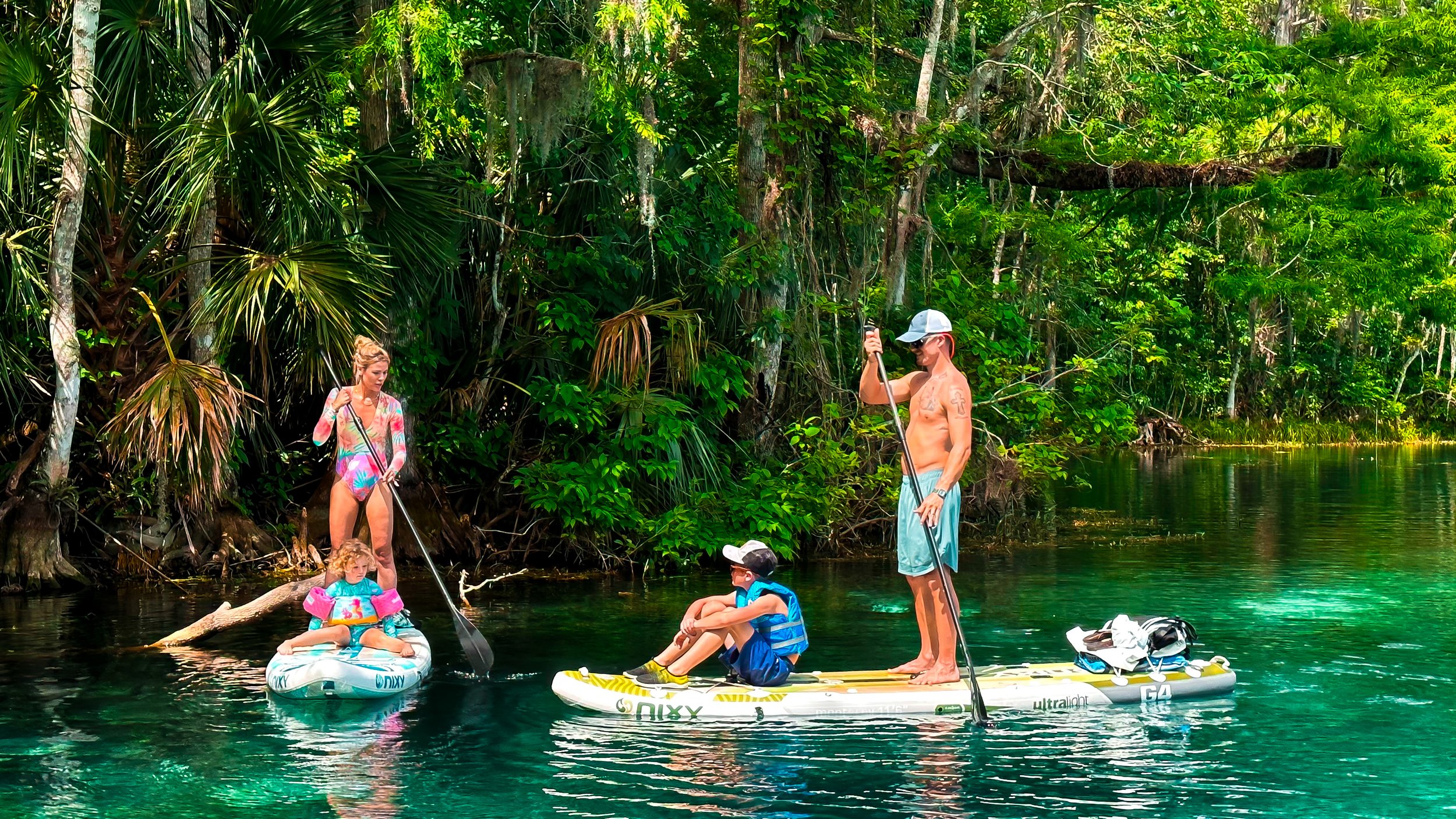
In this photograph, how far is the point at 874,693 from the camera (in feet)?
30.6

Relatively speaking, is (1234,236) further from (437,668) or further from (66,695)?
(66,695)

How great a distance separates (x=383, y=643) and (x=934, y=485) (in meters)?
3.65

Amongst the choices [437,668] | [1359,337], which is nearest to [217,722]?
[437,668]

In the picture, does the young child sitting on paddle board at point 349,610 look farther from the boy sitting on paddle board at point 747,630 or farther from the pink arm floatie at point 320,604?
the boy sitting on paddle board at point 747,630

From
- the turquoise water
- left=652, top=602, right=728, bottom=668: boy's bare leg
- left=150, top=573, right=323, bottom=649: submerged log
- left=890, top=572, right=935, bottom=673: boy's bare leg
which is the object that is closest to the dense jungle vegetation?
the turquoise water

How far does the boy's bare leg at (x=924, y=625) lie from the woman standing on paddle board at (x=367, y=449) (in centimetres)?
353

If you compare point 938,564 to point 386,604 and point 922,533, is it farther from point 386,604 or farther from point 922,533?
point 386,604

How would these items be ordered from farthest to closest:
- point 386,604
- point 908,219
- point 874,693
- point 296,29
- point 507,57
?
1. point 908,219
2. point 507,57
3. point 296,29
4. point 386,604
5. point 874,693

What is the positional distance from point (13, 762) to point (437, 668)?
326cm

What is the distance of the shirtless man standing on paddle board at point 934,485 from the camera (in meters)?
9.57

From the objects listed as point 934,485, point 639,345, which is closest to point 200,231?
point 639,345

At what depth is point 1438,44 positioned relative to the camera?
20.7 m

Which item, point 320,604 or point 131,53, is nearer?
point 320,604

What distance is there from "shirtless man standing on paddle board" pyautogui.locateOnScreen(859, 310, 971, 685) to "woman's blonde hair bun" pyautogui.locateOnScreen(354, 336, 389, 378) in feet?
10.8
